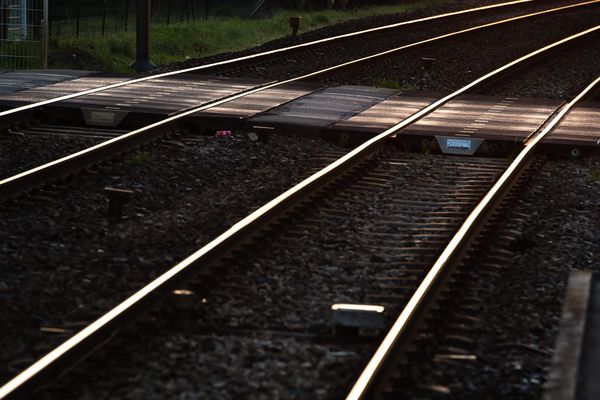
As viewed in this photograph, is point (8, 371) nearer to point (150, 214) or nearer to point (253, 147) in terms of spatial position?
point (150, 214)

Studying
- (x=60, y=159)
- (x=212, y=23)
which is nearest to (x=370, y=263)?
(x=60, y=159)

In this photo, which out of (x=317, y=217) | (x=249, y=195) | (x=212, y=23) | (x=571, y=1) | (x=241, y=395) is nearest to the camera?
(x=241, y=395)

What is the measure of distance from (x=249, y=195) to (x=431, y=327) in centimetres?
389

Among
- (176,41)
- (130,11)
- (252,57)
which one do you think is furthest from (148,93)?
(130,11)

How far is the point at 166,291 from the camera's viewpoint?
7.88 m

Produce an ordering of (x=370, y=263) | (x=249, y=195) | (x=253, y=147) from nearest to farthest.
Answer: (x=370, y=263)
(x=249, y=195)
(x=253, y=147)

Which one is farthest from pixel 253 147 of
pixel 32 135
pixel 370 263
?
pixel 370 263

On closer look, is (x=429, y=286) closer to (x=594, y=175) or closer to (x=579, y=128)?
(x=594, y=175)

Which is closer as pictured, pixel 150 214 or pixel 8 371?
pixel 8 371

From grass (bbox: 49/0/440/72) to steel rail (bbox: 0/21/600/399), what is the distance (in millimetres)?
12062

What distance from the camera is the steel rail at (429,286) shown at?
6.50 metres

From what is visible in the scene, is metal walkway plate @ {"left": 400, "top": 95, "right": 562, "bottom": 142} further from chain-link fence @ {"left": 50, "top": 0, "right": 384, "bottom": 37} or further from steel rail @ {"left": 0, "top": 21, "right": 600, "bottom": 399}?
chain-link fence @ {"left": 50, "top": 0, "right": 384, "bottom": 37}

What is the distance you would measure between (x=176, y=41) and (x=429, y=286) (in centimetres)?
2065

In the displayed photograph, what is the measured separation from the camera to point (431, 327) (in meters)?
7.57
